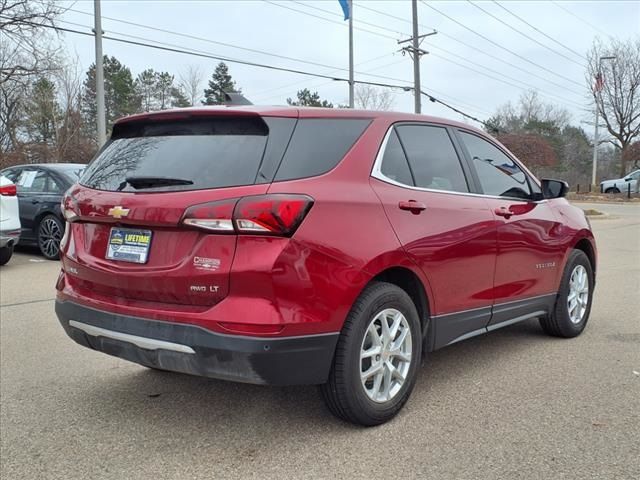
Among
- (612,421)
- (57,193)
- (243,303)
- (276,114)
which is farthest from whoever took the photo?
(57,193)

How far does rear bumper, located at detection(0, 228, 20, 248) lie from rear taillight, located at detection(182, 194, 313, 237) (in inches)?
276

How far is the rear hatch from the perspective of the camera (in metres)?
2.82

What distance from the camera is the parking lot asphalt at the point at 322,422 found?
2.85 metres

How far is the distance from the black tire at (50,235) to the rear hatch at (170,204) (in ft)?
22.5

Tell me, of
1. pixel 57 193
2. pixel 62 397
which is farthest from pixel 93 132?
pixel 62 397

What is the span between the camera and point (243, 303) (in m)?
2.75

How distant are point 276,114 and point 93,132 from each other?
44909mm

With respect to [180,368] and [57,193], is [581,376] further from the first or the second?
[57,193]

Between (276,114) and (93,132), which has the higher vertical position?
(93,132)

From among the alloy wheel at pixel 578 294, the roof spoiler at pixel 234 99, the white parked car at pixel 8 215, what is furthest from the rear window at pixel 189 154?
the white parked car at pixel 8 215

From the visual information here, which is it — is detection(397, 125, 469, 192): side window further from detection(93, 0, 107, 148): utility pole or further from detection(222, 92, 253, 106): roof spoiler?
detection(93, 0, 107, 148): utility pole

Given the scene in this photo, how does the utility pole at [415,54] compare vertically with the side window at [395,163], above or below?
above

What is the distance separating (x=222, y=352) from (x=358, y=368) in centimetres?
72

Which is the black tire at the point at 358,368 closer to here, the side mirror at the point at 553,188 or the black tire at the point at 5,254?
the side mirror at the point at 553,188
